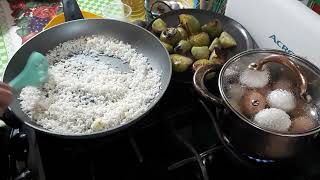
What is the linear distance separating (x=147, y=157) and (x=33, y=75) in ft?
0.97

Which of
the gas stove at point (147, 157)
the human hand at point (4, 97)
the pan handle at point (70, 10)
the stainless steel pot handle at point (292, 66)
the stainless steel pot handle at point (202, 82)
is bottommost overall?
the gas stove at point (147, 157)

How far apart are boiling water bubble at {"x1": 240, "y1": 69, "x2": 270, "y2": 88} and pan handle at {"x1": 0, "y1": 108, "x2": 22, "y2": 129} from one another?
0.43 meters

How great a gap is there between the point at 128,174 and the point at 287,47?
412mm

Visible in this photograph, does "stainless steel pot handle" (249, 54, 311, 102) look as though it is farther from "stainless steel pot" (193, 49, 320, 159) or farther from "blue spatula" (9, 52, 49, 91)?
"blue spatula" (9, 52, 49, 91)

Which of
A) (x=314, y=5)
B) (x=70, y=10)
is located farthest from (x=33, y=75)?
(x=314, y=5)

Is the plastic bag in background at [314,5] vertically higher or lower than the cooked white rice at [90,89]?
higher

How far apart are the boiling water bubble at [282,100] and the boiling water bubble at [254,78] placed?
1.2 inches

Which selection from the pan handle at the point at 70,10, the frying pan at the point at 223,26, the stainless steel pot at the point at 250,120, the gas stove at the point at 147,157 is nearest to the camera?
the stainless steel pot at the point at 250,120

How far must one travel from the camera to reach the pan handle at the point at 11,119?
605 millimetres

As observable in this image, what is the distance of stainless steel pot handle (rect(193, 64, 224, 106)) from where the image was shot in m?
0.52

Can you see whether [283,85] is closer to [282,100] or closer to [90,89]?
[282,100]

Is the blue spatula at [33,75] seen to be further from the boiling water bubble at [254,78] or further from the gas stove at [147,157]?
the boiling water bubble at [254,78]

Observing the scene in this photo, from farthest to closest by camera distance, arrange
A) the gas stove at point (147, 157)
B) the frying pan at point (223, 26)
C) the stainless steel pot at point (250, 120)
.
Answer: the frying pan at point (223, 26) < the gas stove at point (147, 157) < the stainless steel pot at point (250, 120)

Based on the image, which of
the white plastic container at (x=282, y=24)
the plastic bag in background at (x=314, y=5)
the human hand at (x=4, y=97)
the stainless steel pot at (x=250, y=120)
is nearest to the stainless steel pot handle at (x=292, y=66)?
the stainless steel pot at (x=250, y=120)
